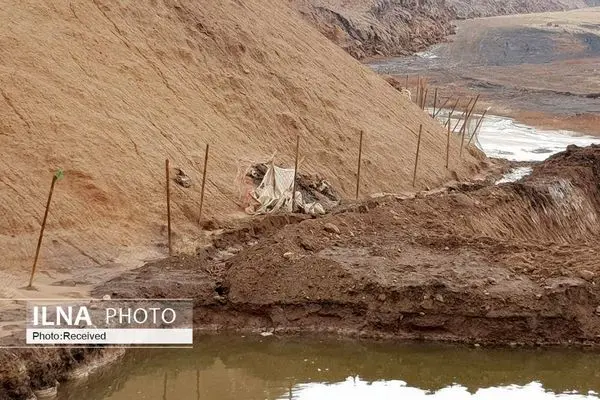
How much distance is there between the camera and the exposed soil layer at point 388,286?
1184 centimetres

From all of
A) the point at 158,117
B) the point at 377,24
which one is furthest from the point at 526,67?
the point at 158,117

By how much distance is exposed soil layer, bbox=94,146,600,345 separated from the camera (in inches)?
466

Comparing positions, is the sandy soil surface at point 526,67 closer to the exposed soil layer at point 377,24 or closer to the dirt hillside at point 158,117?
the exposed soil layer at point 377,24

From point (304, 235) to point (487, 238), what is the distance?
272 centimetres

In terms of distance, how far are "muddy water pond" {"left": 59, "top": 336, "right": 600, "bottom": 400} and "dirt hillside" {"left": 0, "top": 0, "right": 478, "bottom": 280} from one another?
8.27 feet

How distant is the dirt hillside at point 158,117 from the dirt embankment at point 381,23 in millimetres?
27374

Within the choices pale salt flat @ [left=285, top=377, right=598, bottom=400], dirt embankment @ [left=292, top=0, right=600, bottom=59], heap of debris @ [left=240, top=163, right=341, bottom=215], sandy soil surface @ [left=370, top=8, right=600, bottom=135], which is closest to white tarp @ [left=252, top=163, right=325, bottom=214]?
heap of debris @ [left=240, top=163, right=341, bottom=215]

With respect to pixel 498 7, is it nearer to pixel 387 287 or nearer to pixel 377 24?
pixel 377 24

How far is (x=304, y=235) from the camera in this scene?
13.6 metres

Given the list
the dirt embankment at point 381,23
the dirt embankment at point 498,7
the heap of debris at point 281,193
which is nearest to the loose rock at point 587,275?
the heap of debris at point 281,193

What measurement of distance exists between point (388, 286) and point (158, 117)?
20.6ft

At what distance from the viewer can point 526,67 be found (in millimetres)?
51875

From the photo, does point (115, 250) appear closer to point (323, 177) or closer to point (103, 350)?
point (103, 350)

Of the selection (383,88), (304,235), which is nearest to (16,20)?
(304,235)
